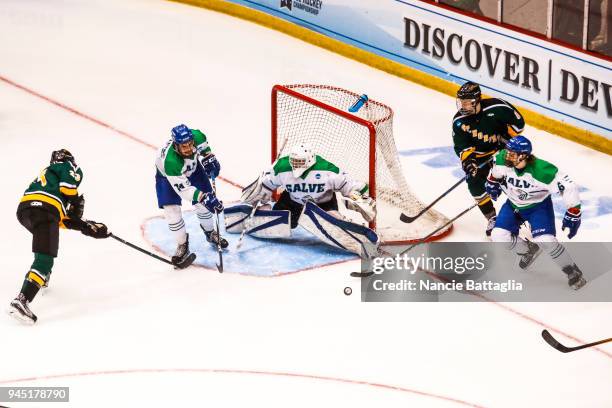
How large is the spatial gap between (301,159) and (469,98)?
4.13 ft

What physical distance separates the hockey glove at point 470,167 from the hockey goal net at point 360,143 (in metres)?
0.45

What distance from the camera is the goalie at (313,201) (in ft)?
28.5

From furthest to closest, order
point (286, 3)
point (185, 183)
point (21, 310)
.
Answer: point (286, 3)
point (185, 183)
point (21, 310)

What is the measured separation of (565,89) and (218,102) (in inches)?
122

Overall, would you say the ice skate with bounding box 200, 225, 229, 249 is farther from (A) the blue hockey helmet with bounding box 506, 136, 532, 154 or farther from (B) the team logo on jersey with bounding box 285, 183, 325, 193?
(A) the blue hockey helmet with bounding box 506, 136, 532, 154

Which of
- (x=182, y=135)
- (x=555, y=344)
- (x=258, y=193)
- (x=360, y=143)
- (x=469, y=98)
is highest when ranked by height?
(x=469, y=98)

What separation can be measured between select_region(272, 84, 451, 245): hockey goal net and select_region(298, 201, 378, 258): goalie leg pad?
0.21 m

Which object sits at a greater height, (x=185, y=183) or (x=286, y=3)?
(x=286, y=3)

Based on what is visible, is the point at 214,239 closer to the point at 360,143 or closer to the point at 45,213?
the point at 360,143

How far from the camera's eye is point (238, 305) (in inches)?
326

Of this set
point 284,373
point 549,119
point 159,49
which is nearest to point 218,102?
point 159,49

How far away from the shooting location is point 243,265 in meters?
8.80

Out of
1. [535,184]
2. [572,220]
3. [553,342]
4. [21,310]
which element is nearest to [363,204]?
[535,184]

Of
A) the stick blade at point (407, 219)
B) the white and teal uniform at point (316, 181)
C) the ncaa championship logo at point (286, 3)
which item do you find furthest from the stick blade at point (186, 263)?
the ncaa championship logo at point (286, 3)
